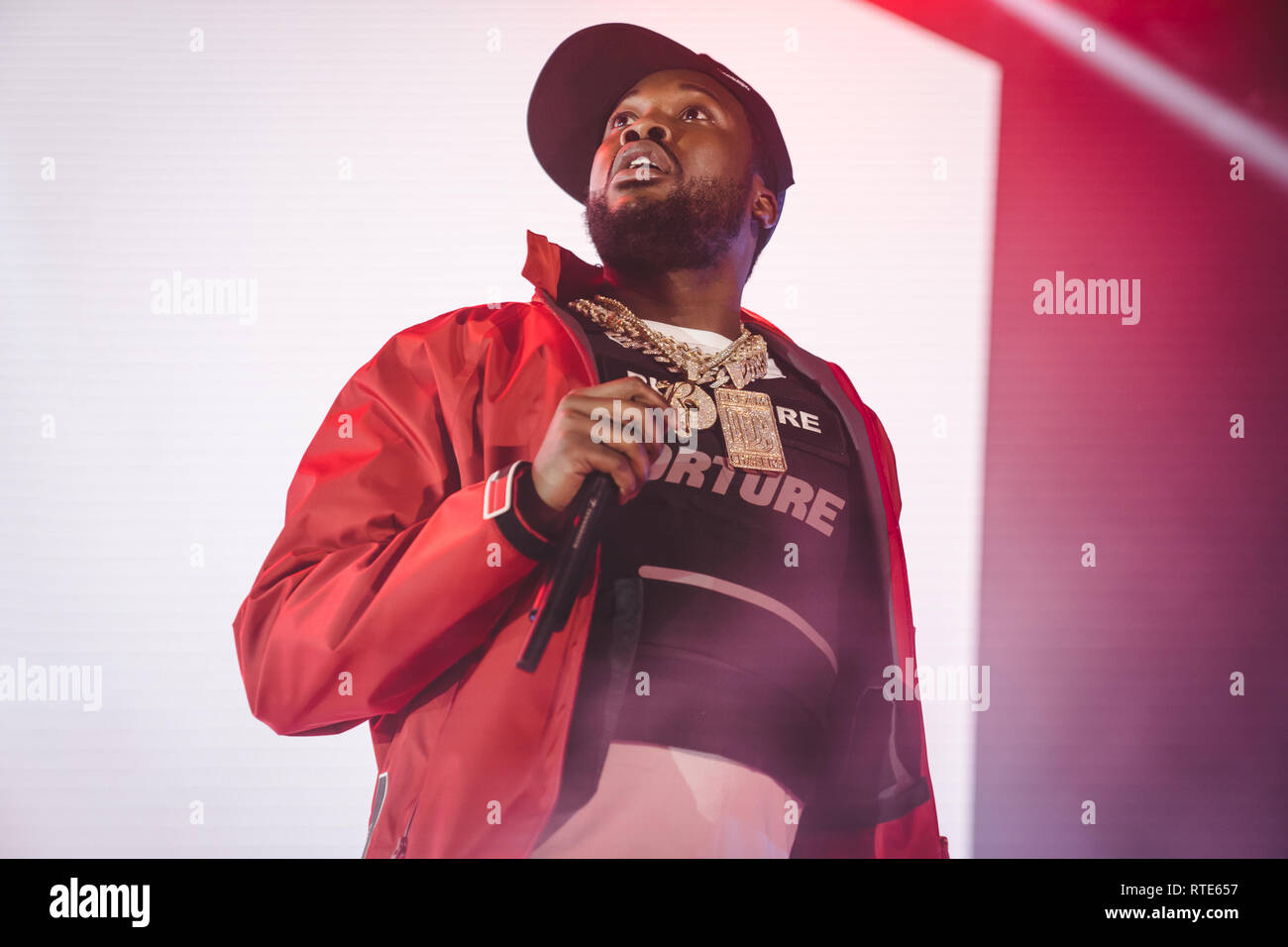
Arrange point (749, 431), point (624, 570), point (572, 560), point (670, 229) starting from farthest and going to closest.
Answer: point (670, 229)
point (749, 431)
point (624, 570)
point (572, 560)

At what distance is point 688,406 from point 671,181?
435mm

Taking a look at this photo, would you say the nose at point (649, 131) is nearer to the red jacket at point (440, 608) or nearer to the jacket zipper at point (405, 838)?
the red jacket at point (440, 608)

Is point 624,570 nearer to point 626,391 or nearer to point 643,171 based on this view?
point 626,391

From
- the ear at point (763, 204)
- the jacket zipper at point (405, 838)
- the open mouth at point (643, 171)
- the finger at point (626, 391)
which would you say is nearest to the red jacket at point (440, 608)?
the jacket zipper at point (405, 838)

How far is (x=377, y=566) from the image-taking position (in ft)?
4.88

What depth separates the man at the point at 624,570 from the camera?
59.0 inches

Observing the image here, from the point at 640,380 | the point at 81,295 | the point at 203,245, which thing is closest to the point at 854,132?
the point at 640,380

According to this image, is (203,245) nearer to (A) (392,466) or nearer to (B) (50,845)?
(A) (392,466)

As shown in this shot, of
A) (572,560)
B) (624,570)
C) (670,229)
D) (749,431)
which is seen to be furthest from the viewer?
(670,229)

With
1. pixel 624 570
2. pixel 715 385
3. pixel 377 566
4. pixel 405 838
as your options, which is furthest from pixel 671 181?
pixel 405 838

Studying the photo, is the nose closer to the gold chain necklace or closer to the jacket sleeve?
the gold chain necklace

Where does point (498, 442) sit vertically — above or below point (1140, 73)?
below

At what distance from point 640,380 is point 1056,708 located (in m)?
1.03

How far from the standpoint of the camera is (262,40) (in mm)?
1917
